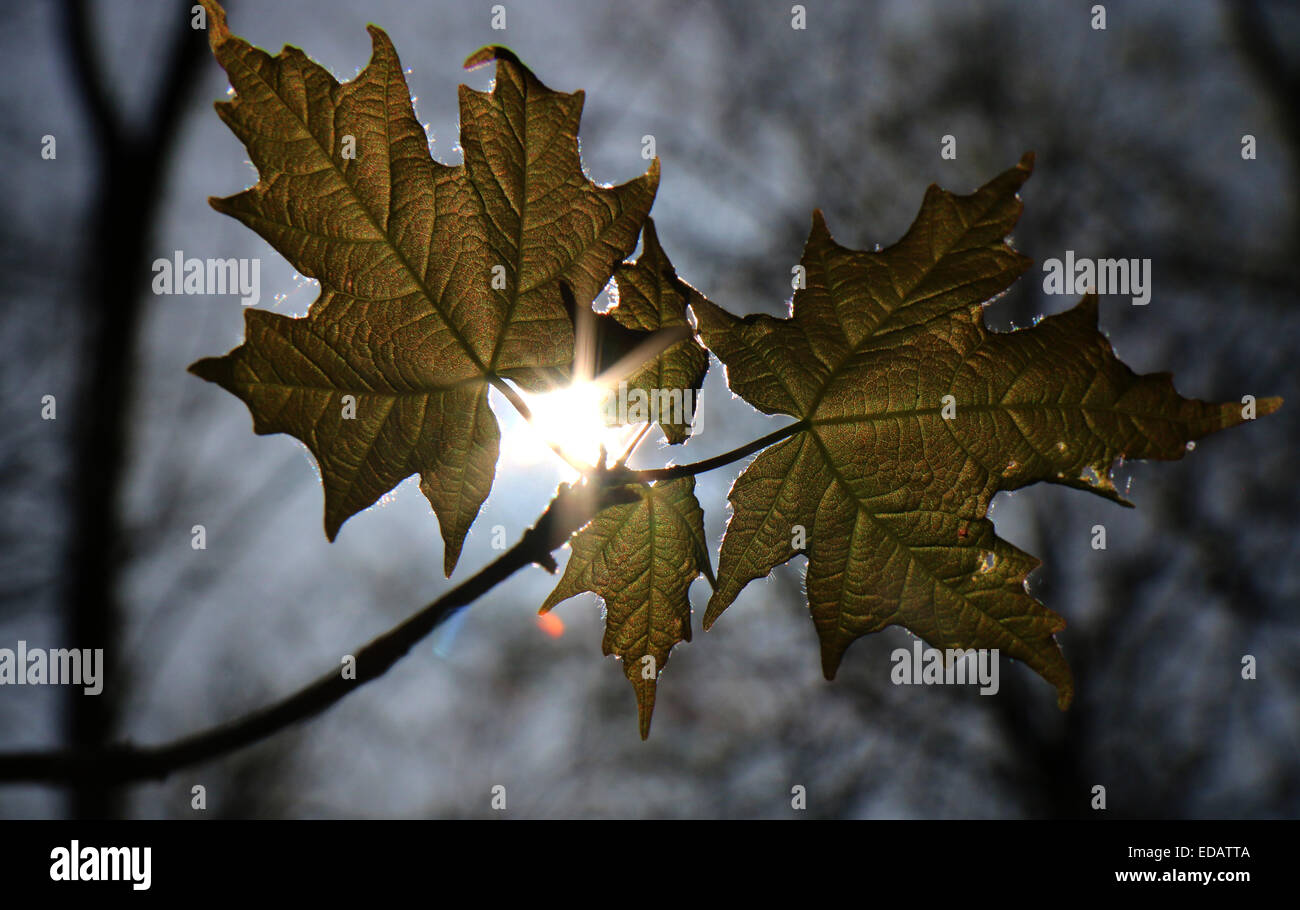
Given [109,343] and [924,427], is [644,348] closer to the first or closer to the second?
[924,427]

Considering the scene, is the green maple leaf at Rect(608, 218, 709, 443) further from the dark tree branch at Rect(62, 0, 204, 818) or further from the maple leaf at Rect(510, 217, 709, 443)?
the dark tree branch at Rect(62, 0, 204, 818)

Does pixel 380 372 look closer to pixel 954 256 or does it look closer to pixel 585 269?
pixel 585 269

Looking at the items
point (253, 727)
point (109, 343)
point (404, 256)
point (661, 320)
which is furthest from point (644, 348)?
point (109, 343)

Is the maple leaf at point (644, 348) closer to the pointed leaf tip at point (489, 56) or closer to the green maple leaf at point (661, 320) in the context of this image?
the green maple leaf at point (661, 320)

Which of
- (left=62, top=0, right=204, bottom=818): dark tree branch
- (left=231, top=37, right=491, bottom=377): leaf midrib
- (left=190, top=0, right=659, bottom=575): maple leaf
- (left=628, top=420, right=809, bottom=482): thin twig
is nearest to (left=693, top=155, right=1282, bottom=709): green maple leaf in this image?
(left=628, top=420, right=809, bottom=482): thin twig

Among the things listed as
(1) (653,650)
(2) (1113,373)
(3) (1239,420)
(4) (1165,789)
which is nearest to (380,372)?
(1) (653,650)
